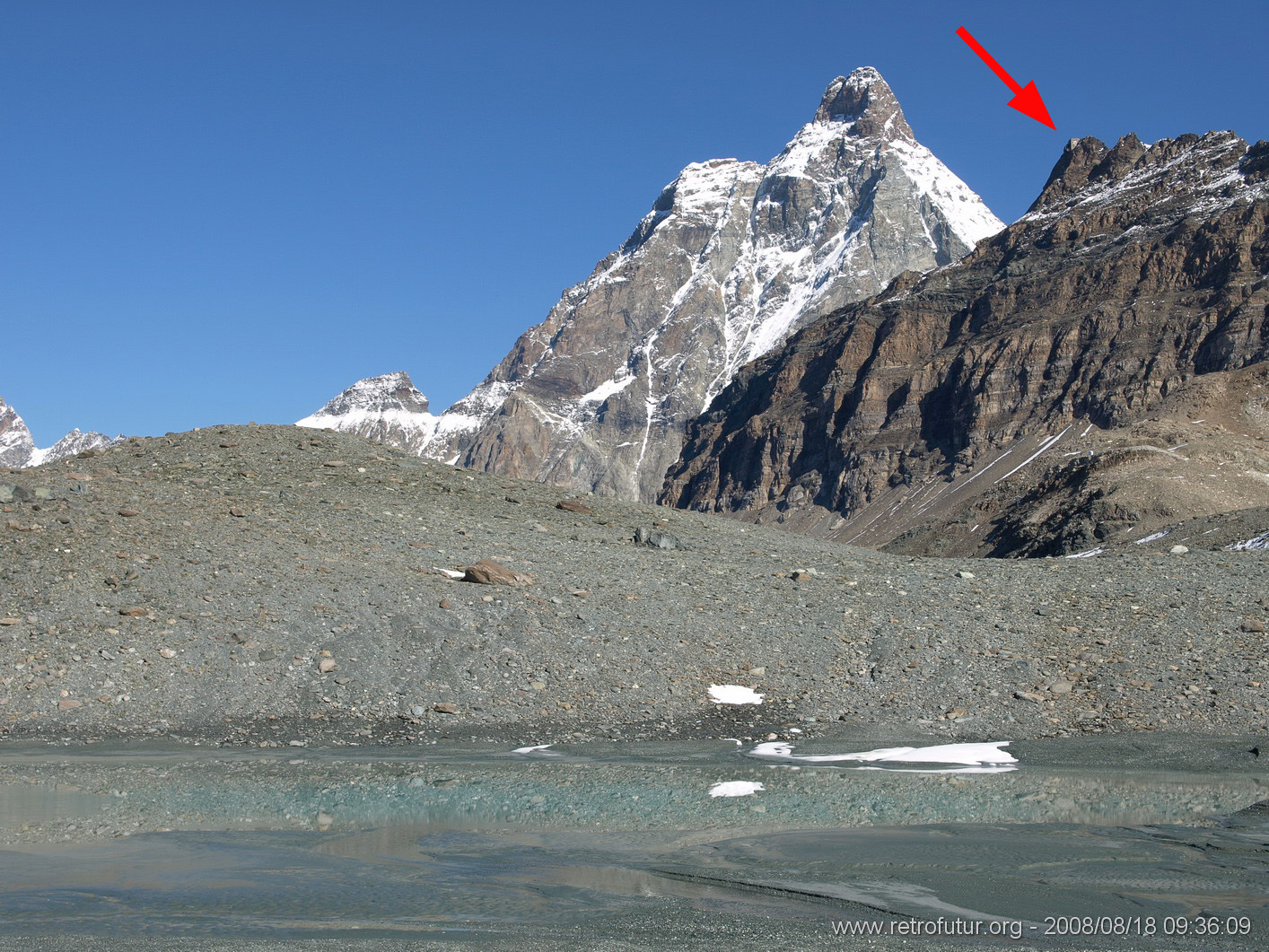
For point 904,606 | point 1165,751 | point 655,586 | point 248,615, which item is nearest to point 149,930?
point 248,615

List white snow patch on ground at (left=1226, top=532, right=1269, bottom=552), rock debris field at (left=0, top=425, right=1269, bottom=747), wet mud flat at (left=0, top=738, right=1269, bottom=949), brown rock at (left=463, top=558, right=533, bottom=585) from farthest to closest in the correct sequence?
white snow patch on ground at (left=1226, top=532, right=1269, bottom=552)
brown rock at (left=463, top=558, right=533, bottom=585)
rock debris field at (left=0, top=425, right=1269, bottom=747)
wet mud flat at (left=0, top=738, right=1269, bottom=949)

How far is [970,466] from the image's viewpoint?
486 ft

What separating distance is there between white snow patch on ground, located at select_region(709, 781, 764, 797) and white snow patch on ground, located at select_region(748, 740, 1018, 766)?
5.21 ft

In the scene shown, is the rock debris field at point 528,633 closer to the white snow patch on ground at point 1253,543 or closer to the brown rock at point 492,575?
the brown rock at point 492,575

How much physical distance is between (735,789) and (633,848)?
2.41 meters

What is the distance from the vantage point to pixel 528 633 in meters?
18.7

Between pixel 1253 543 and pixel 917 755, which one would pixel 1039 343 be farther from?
pixel 917 755

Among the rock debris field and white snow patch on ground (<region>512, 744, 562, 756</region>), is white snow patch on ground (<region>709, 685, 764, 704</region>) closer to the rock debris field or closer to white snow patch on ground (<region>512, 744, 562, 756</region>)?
the rock debris field

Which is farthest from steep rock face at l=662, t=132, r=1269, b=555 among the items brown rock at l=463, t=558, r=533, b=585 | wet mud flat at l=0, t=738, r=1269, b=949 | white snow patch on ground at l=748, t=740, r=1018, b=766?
wet mud flat at l=0, t=738, r=1269, b=949

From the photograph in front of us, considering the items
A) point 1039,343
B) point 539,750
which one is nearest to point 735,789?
point 539,750

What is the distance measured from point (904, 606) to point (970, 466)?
133 meters

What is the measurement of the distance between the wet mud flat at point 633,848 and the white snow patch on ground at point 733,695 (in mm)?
2030

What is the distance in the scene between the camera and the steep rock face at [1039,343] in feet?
446

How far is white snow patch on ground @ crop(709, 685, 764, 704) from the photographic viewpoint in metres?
17.4
